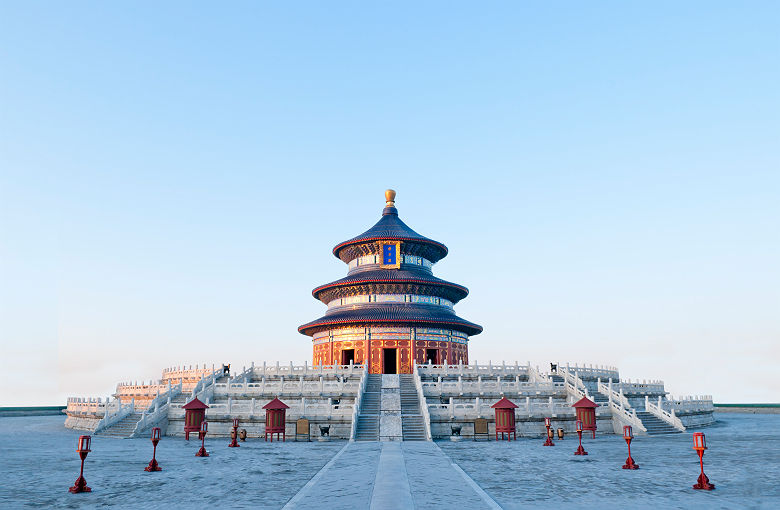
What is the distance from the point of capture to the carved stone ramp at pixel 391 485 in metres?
11.7

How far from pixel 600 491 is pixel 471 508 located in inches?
163

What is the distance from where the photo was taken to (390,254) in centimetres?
5625

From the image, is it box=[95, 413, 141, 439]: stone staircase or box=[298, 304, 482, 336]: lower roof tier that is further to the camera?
box=[298, 304, 482, 336]: lower roof tier

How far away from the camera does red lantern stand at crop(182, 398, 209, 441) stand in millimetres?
28473

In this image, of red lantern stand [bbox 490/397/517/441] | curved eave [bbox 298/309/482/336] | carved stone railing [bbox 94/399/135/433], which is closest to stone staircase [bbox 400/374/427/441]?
red lantern stand [bbox 490/397/517/441]

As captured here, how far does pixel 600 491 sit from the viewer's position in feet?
44.9

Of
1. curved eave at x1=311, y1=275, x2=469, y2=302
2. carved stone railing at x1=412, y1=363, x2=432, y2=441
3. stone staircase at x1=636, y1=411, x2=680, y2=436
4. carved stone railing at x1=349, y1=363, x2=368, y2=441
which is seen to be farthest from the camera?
curved eave at x1=311, y1=275, x2=469, y2=302

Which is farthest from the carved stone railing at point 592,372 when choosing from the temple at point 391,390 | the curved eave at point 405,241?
the curved eave at point 405,241

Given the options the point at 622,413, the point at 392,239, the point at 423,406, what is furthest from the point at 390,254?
the point at 622,413

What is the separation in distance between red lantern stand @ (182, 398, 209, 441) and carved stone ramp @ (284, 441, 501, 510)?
10.8 meters

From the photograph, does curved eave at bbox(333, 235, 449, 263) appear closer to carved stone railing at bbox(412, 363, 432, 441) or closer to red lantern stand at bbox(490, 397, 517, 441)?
carved stone railing at bbox(412, 363, 432, 441)

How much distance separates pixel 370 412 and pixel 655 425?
14919 mm

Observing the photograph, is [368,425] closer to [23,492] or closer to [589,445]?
[589,445]

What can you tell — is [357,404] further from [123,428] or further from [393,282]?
[393,282]
